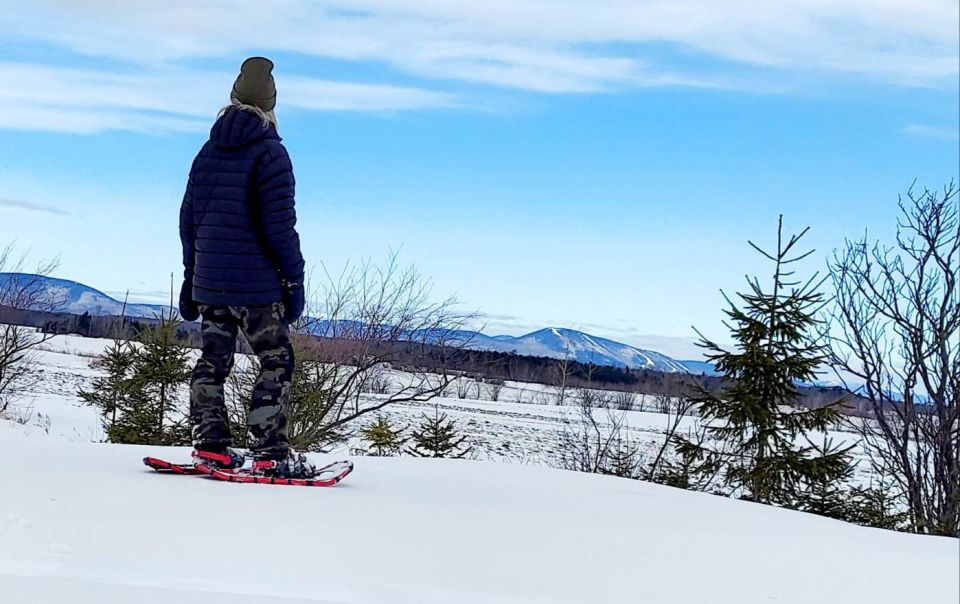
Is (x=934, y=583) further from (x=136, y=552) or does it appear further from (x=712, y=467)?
(x=712, y=467)

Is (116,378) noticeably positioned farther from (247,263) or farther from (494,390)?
(494,390)

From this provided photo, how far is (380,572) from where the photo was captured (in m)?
2.72

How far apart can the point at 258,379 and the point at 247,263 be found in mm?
576

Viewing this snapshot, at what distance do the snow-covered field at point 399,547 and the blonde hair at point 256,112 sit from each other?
1684 mm

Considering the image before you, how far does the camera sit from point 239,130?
412 centimetres

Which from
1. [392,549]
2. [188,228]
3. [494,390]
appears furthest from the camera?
[494,390]

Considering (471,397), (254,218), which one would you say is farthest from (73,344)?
(254,218)

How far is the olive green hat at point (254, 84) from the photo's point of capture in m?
4.26

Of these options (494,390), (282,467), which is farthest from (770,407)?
(494,390)

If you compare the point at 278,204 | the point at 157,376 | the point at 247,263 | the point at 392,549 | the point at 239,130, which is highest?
the point at 239,130

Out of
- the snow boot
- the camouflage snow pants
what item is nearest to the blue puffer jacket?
the camouflage snow pants

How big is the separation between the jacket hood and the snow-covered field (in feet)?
5.08

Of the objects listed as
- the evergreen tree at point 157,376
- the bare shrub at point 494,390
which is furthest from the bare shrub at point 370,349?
the bare shrub at point 494,390

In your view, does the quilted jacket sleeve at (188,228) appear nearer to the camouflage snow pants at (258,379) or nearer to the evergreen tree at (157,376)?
the camouflage snow pants at (258,379)
